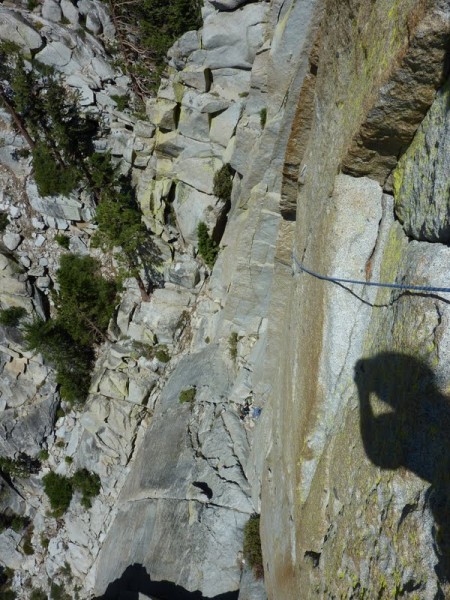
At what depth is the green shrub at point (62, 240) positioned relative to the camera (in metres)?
21.6

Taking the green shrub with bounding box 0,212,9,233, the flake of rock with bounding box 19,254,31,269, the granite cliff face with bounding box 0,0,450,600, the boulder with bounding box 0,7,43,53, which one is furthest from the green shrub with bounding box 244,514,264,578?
the boulder with bounding box 0,7,43,53

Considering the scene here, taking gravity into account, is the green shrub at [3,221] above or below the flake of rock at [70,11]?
below

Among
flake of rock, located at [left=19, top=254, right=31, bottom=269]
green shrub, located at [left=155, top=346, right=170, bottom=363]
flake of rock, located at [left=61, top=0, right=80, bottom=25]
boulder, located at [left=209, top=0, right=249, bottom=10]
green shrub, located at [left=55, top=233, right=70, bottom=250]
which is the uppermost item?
flake of rock, located at [left=61, top=0, right=80, bottom=25]

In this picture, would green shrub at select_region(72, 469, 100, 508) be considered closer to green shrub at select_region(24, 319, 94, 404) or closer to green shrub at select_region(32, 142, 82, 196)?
green shrub at select_region(24, 319, 94, 404)

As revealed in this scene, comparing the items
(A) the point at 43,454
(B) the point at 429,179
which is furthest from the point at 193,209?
(A) the point at 43,454

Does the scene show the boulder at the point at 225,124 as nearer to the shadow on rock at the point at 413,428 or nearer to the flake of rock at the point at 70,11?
the flake of rock at the point at 70,11

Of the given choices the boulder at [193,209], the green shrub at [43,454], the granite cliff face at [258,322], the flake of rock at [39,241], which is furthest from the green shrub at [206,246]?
the green shrub at [43,454]

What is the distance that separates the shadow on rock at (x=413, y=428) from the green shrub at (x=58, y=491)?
21.5 metres

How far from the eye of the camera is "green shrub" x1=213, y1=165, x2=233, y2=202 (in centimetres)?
1667

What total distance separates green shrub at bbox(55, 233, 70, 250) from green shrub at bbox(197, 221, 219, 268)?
309 inches

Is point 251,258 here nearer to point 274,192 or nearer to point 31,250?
point 274,192

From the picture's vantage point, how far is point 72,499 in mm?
21797

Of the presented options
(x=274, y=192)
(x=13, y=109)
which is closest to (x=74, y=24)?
(x=13, y=109)

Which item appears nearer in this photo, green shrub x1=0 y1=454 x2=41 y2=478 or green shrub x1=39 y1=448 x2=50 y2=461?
green shrub x1=0 y1=454 x2=41 y2=478
